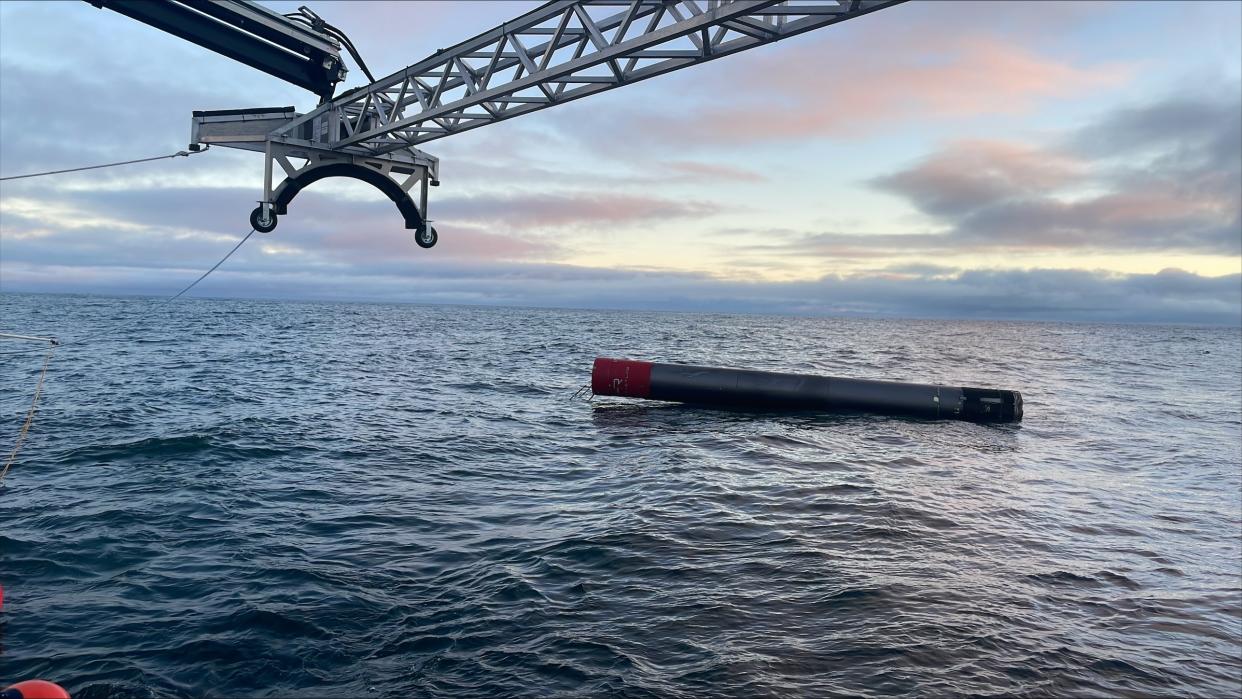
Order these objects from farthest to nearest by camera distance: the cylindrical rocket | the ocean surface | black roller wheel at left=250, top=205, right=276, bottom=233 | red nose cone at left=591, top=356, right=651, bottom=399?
red nose cone at left=591, top=356, right=651, bottom=399
the cylindrical rocket
black roller wheel at left=250, top=205, right=276, bottom=233
the ocean surface

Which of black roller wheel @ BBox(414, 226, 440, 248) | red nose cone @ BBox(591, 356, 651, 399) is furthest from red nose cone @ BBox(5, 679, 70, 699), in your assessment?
red nose cone @ BBox(591, 356, 651, 399)

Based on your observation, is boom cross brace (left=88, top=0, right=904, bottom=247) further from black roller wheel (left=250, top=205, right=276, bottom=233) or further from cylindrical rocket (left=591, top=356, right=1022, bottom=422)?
cylindrical rocket (left=591, top=356, right=1022, bottom=422)

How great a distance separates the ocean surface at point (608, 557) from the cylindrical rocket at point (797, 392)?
0.90m

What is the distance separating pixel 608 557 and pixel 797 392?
13260 millimetres

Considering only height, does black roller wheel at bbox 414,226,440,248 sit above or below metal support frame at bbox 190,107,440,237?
below

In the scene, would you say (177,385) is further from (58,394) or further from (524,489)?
(524,489)

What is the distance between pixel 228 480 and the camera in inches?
481

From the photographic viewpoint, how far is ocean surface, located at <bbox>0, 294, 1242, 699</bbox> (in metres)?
6.03

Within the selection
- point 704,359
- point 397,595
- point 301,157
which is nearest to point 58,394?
point 301,157

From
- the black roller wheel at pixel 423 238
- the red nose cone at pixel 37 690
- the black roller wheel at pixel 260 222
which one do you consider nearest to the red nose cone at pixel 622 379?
the black roller wheel at pixel 423 238

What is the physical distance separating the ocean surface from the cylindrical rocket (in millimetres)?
900

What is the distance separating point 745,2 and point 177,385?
80.6 ft

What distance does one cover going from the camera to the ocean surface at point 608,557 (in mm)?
6031

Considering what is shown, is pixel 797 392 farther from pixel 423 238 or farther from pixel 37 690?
pixel 37 690
